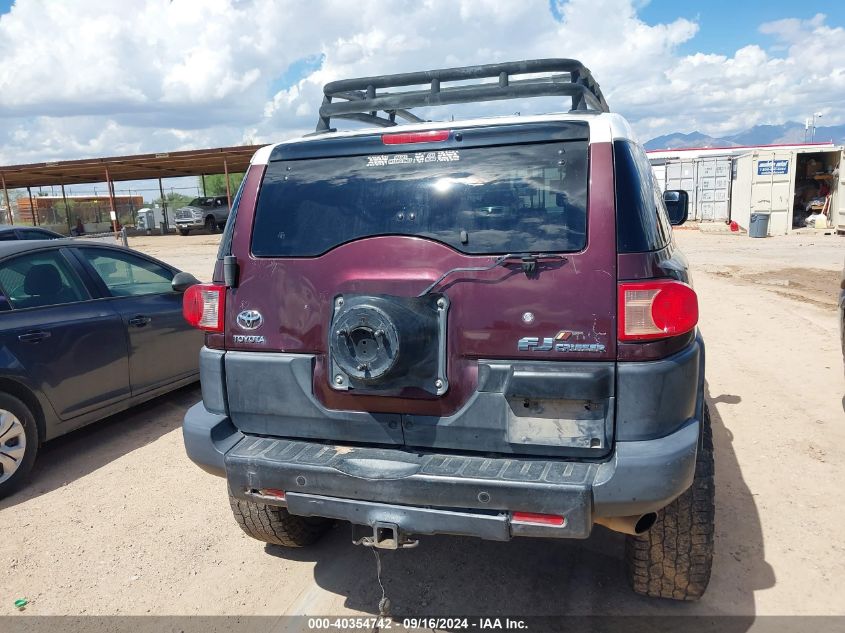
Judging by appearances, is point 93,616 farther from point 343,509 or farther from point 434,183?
point 434,183

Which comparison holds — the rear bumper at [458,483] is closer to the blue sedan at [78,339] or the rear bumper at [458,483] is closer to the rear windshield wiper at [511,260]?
the rear windshield wiper at [511,260]

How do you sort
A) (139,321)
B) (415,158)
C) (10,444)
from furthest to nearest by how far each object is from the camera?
(139,321) < (10,444) < (415,158)

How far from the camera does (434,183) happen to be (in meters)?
2.68

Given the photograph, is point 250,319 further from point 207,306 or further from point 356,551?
point 356,551

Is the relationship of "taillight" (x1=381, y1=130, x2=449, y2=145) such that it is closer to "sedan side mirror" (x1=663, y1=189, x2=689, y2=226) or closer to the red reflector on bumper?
the red reflector on bumper

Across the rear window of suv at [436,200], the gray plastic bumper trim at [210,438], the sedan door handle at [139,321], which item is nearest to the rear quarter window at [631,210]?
the rear window of suv at [436,200]

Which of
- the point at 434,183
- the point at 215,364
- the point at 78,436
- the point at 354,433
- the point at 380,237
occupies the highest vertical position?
the point at 434,183

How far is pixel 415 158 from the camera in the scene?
2746mm

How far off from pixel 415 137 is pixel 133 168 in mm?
33685

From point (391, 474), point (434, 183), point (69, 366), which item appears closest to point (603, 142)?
point (434, 183)

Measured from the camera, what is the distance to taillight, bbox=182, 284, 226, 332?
2.89 meters

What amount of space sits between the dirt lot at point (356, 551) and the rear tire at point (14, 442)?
147mm

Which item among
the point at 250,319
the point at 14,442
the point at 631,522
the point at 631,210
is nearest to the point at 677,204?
the point at 631,210

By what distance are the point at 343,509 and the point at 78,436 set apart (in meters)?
3.73
